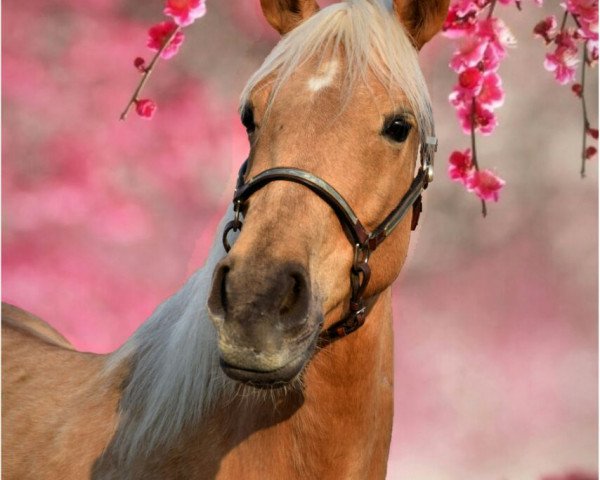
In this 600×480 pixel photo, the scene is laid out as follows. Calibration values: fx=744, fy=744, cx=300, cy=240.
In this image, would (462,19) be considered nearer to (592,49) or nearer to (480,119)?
(480,119)

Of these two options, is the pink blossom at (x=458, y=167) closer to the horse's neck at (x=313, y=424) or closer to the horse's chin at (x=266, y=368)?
the horse's neck at (x=313, y=424)

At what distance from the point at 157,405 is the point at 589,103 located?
13.8ft

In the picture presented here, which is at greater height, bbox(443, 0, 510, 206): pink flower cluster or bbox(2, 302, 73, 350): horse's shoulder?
bbox(443, 0, 510, 206): pink flower cluster

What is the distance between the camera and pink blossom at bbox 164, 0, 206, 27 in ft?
12.1

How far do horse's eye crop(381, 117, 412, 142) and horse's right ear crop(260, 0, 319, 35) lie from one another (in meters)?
0.58

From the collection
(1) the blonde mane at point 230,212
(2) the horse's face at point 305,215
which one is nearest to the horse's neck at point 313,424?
(1) the blonde mane at point 230,212

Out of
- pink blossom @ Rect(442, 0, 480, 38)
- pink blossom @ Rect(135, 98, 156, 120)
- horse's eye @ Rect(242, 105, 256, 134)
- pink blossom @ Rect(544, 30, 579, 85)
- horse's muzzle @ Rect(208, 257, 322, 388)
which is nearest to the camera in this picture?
horse's muzzle @ Rect(208, 257, 322, 388)

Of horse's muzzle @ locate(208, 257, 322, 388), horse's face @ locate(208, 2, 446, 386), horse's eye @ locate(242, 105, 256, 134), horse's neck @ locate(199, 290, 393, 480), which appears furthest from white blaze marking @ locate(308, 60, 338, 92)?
horse's neck @ locate(199, 290, 393, 480)

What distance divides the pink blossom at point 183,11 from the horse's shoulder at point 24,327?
1754 millimetres

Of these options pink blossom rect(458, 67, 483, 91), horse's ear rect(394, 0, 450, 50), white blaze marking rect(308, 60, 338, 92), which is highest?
horse's ear rect(394, 0, 450, 50)

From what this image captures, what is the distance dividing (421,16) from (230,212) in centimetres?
98

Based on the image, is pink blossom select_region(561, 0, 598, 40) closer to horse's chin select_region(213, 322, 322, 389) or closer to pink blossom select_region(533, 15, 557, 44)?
pink blossom select_region(533, 15, 557, 44)

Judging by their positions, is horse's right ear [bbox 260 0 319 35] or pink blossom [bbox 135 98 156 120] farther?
pink blossom [bbox 135 98 156 120]

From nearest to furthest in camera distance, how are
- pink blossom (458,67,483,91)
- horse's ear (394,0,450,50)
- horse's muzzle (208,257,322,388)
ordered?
horse's muzzle (208,257,322,388) < horse's ear (394,0,450,50) < pink blossom (458,67,483,91)
